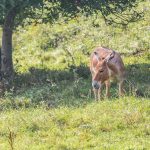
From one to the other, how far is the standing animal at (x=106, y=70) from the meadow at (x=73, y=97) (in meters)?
0.42

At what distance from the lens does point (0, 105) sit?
1786 cm

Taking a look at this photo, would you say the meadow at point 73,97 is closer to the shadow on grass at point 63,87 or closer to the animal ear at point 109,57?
the shadow on grass at point 63,87

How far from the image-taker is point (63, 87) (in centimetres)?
2025

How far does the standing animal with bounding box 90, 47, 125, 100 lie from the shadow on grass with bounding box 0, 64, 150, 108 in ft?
1.28

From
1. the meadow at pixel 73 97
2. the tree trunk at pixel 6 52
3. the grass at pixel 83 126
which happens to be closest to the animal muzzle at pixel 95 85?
the meadow at pixel 73 97

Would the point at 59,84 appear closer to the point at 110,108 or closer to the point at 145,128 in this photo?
the point at 110,108

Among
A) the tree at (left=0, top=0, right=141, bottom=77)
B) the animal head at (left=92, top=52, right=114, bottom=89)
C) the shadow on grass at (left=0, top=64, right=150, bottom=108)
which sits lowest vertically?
the shadow on grass at (left=0, top=64, right=150, bottom=108)

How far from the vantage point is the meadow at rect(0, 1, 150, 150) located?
13.7m

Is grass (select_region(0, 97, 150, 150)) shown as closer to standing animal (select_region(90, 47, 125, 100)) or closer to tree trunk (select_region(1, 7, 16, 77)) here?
standing animal (select_region(90, 47, 125, 100))

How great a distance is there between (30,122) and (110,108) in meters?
2.53

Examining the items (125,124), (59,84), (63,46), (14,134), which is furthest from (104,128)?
(63,46)

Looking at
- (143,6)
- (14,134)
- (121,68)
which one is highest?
(143,6)

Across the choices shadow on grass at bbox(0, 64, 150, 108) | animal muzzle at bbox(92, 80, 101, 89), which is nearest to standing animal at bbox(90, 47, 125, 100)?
animal muzzle at bbox(92, 80, 101, 89)

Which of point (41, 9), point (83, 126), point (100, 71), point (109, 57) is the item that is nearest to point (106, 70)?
point (100, 71)
